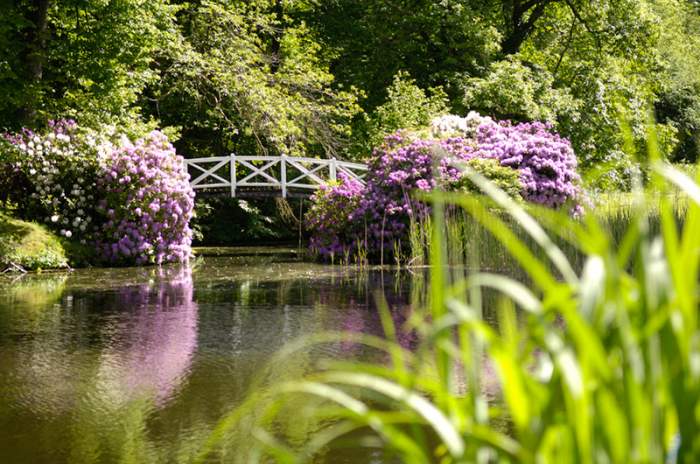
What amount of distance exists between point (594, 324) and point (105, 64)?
52.4 ft

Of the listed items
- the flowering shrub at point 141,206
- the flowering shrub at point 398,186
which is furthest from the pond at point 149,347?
the flowering shrub at point 141,206

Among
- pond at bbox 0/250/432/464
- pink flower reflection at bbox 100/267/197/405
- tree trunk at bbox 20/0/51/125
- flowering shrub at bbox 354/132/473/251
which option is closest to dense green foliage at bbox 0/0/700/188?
tree trunk at bbox 20/0/51/125

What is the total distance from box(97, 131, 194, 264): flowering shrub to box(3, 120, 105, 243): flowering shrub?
0.28 meters

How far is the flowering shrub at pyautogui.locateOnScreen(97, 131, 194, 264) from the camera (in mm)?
14859

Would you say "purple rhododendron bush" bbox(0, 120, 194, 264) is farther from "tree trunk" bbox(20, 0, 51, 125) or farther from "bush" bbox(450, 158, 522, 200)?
"bush" bbox(450, 158, 522, 200)

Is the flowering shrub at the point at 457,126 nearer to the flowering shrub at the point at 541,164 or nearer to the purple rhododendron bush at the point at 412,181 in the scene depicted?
the purple rhododendron bush at the point at 412,181

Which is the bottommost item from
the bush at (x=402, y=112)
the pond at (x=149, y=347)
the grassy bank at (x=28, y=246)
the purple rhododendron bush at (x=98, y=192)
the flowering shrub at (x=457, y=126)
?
the pond at (x=149, y=347)

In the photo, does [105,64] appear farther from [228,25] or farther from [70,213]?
[228,25]

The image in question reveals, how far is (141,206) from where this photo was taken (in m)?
15.1

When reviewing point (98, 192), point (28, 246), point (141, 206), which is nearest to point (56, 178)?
point (98, 192)

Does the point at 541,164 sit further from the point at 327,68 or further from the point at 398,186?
the point at 327,68

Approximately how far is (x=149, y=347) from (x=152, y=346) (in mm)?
41

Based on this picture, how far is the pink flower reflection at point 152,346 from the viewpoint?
5.42 metres

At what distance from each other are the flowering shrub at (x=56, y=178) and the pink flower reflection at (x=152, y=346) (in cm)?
499
